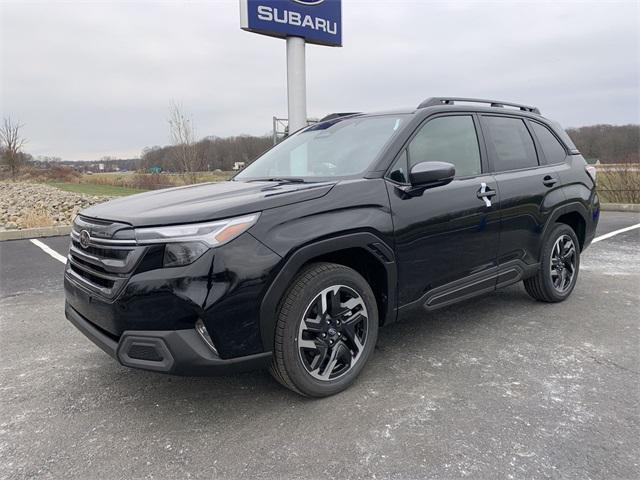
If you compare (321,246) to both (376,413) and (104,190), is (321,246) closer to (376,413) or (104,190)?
(376,413)

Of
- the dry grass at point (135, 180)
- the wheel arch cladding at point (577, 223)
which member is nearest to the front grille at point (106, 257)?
the wheel arch cladding at point (577, 223)

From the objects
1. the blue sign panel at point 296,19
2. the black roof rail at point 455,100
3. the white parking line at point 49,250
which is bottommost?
the white parking line at point 49,250

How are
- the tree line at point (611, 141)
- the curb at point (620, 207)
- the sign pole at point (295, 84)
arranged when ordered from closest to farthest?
1. the sign pole at point (295, 84)
2. the curb at point (620, 207)
3. the tree line at point (611, 141)

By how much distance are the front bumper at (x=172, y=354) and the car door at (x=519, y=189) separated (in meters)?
2.49

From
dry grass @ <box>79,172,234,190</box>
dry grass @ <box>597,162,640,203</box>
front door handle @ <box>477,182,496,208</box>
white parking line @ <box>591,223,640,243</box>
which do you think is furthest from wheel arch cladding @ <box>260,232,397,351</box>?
dry grass @ <box>79,172,234,190</box>

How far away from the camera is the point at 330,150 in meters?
3.56

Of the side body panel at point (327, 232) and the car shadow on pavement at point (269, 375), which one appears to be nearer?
the side body panel at point (327, 232)

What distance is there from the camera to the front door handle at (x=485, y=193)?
365 centimetres

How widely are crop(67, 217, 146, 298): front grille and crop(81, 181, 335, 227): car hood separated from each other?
7cm

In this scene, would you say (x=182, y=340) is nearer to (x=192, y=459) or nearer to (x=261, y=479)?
(x=192, y=459)

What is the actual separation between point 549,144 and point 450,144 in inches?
62.5

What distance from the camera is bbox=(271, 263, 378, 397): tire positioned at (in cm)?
262

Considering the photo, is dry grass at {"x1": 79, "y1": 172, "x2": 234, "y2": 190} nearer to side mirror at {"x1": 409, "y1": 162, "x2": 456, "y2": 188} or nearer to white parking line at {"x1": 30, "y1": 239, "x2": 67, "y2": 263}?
white parking line at {"x1": 30, "y1": 239, "x2": 67, "y2": 263}

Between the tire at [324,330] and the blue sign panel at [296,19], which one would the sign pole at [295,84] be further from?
the tire at [324,330]
